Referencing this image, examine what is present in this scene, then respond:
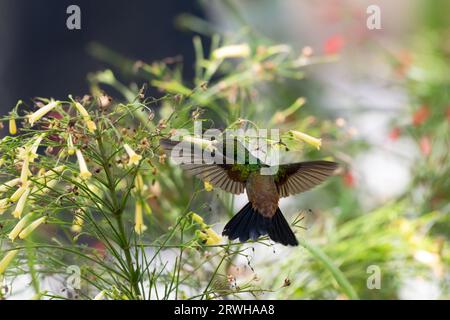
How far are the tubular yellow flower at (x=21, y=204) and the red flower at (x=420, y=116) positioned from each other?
4.10 ft

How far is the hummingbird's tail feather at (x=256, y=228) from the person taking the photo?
888 millimetres

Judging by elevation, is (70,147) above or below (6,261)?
above

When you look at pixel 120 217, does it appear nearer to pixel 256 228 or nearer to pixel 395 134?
pixel 256 228

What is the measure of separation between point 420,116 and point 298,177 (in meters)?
0.99

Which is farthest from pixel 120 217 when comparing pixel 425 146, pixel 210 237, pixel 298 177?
pixel 425 146

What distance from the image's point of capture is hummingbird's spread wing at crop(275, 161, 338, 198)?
0.96 meters

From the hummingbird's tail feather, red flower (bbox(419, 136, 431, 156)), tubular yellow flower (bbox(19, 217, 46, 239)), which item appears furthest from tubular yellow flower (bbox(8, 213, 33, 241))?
red flower (bbox(419, 136, 431, 156))

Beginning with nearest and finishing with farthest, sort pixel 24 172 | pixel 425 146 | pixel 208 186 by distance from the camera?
pixel 24 172, pixel 208 186, pixel 425 146

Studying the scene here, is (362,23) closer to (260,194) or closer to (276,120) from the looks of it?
(276,120)

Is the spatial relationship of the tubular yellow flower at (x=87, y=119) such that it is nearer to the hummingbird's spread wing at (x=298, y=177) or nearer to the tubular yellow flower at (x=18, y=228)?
the tubular yellow flower at (x=18, y=228)

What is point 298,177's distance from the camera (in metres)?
0.99

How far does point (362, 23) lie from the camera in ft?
7.63

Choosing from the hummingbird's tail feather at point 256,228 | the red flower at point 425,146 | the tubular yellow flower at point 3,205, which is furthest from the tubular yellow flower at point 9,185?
the red flower at point 425,146

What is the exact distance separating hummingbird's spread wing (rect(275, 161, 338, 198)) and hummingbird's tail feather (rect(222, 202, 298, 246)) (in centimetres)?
6
